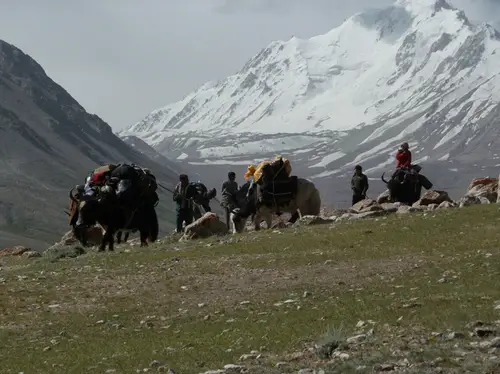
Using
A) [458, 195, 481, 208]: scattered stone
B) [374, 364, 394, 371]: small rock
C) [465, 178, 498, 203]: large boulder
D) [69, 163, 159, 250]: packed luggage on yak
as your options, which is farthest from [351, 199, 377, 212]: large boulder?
[374, 364, 394, 371]: small rock

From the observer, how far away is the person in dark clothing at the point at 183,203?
97.7 ft

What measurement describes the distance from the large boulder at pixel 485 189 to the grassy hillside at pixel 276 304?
6.95 m

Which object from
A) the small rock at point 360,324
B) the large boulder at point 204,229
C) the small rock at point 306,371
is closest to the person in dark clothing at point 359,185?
the large boulder at point 204,229

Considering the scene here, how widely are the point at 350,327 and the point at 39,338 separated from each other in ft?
15.0

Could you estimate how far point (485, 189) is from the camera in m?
29.0

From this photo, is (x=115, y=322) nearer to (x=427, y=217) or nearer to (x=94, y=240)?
(x=427, y=217)

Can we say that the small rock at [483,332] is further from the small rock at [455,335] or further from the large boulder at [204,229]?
the large boulder at [204,229]

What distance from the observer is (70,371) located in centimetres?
1002

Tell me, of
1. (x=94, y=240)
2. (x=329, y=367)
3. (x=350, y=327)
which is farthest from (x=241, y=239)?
(x=329, y=367)

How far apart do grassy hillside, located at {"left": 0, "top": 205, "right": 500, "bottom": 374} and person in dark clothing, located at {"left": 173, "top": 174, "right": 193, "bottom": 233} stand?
8171mm

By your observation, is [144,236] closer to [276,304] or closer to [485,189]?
[276,304]

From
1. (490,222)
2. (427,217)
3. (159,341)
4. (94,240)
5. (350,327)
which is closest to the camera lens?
(350,327)

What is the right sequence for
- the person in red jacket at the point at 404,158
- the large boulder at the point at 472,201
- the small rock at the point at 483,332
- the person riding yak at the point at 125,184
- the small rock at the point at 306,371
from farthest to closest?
the person in red jacket at the point at 404,158 < the large boulder at the point at 472,201 < the person riding yak at the point at 125,184 < the small rock at the point at 483,332 < the small rock at the point at 306,371

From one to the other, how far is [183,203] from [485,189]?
10.1 meters
